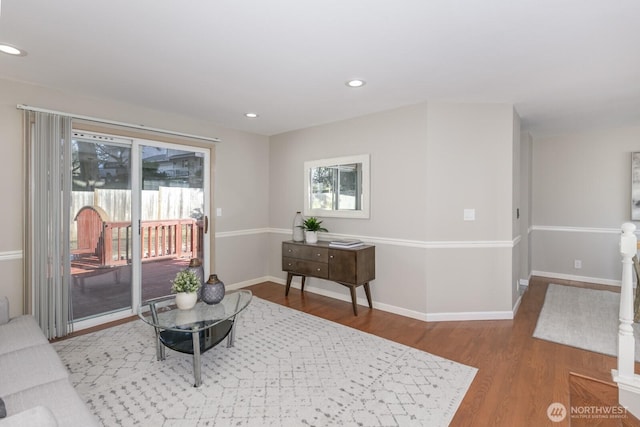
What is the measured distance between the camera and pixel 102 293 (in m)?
3.57

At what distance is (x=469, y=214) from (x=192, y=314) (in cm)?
296

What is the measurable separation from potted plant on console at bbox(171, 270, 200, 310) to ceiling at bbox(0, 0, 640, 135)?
1.72 m

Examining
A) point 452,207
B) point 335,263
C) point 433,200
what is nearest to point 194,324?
point 335,263

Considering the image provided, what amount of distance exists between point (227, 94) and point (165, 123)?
117 cm

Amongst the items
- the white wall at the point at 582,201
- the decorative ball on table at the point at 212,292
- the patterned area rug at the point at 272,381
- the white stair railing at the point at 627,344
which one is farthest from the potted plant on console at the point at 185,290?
the white wall at the point at 582,201

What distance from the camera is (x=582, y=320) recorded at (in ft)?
11.3

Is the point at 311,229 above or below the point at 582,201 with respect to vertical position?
below

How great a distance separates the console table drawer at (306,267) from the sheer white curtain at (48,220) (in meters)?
2.34

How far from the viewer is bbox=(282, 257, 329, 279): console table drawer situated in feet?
12.7

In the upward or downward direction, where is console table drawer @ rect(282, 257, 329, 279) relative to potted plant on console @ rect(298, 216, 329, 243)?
downward

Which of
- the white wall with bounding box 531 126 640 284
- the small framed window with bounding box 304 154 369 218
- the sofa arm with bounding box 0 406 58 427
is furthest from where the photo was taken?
the white wall with bounding box 531 126 640 284

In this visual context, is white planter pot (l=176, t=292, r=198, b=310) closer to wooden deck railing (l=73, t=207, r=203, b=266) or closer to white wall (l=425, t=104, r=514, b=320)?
wooden deck railing (l=73, t=207, r=203, b=266)

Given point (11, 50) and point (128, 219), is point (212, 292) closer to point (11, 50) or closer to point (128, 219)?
point (128, 219)

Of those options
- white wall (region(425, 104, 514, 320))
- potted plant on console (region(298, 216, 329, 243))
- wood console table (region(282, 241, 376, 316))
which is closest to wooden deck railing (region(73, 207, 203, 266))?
wood console table (region(282, 241, 376, 316))
